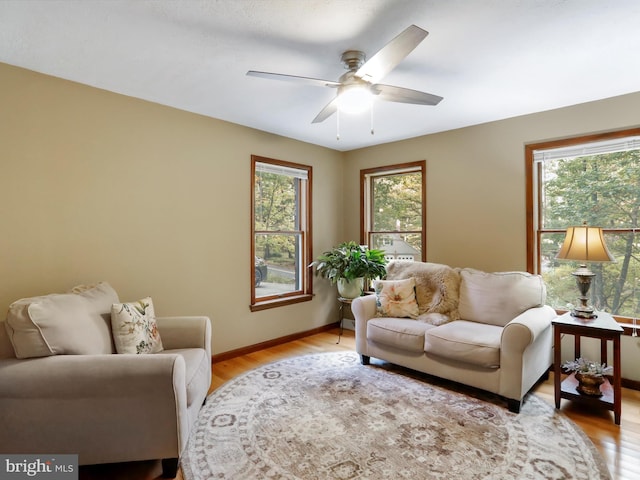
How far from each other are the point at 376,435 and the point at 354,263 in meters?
2.04

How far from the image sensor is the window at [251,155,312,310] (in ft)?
13.1

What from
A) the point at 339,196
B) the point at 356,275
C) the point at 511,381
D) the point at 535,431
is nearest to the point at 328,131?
the point at 339,196

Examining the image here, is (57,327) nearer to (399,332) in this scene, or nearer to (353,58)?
(353,58)

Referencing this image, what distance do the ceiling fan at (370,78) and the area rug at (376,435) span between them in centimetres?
225

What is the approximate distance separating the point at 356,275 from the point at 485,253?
1.44 meters

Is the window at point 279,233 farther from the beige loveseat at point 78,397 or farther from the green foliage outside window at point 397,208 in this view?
the beige loveseat at point 78,397

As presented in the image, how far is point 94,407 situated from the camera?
1.72 metres

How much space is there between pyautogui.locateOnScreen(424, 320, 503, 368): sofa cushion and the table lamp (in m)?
0.67

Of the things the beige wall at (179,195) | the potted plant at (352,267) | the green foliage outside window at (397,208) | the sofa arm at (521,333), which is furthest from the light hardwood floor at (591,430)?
the green foliage outside window at (397,208)

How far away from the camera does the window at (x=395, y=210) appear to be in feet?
13.9

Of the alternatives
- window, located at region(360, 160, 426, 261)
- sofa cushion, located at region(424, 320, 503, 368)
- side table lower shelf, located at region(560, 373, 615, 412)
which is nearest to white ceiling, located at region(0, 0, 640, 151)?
window, located at region(360, 160, 426, 261)

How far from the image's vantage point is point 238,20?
191cm

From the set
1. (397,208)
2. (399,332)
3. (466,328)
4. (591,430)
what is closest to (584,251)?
(466,328)

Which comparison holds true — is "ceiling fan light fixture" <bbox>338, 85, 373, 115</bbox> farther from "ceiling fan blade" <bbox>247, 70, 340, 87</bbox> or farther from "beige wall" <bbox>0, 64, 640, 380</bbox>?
"beige wall" <bbox>0, 64, 640, 380</bbox>
